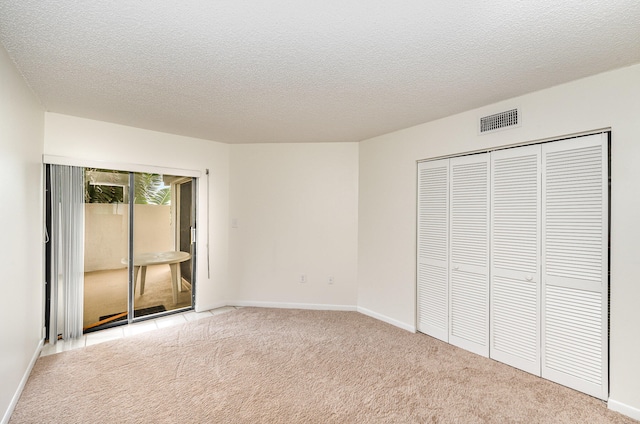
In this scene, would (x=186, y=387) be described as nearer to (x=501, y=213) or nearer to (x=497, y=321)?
(x=497, y=321)

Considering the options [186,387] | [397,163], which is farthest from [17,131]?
[397,163]

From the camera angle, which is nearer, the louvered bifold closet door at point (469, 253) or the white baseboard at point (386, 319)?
the louvered bifold closet door at point (469, 253)

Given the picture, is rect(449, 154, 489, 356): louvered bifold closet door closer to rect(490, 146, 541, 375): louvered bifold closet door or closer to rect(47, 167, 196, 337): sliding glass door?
rect(490, 146, 541, 375): louvered bifold closet door

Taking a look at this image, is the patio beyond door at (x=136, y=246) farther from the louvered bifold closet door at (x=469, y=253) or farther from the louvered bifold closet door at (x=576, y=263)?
the louvered bifold closet door at (x=576, y=263)

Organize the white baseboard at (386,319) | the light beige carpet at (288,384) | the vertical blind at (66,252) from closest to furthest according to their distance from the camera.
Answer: the light beige carpet at (288,384)
the vertical blind at (66,252)
the white baseboard at (386,319)

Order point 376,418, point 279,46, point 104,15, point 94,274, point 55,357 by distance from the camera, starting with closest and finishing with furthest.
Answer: point 104,15 → point 279,46 → point 376,418 → point 55,357 → point 94,274

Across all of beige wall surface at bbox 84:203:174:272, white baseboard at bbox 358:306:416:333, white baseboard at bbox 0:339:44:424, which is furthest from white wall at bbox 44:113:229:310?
white baseboard at bbox 358:306:416:333

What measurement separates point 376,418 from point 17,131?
3.32m

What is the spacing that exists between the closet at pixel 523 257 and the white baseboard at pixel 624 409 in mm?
87

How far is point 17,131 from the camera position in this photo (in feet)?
7.50

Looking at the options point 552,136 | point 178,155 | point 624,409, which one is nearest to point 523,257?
point 552,136

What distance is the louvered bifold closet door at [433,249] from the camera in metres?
3.41

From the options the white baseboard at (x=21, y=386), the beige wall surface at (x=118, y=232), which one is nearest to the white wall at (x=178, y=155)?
the beige wall surface at (x=118, y=232)

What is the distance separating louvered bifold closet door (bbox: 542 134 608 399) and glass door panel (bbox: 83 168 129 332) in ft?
14.8
